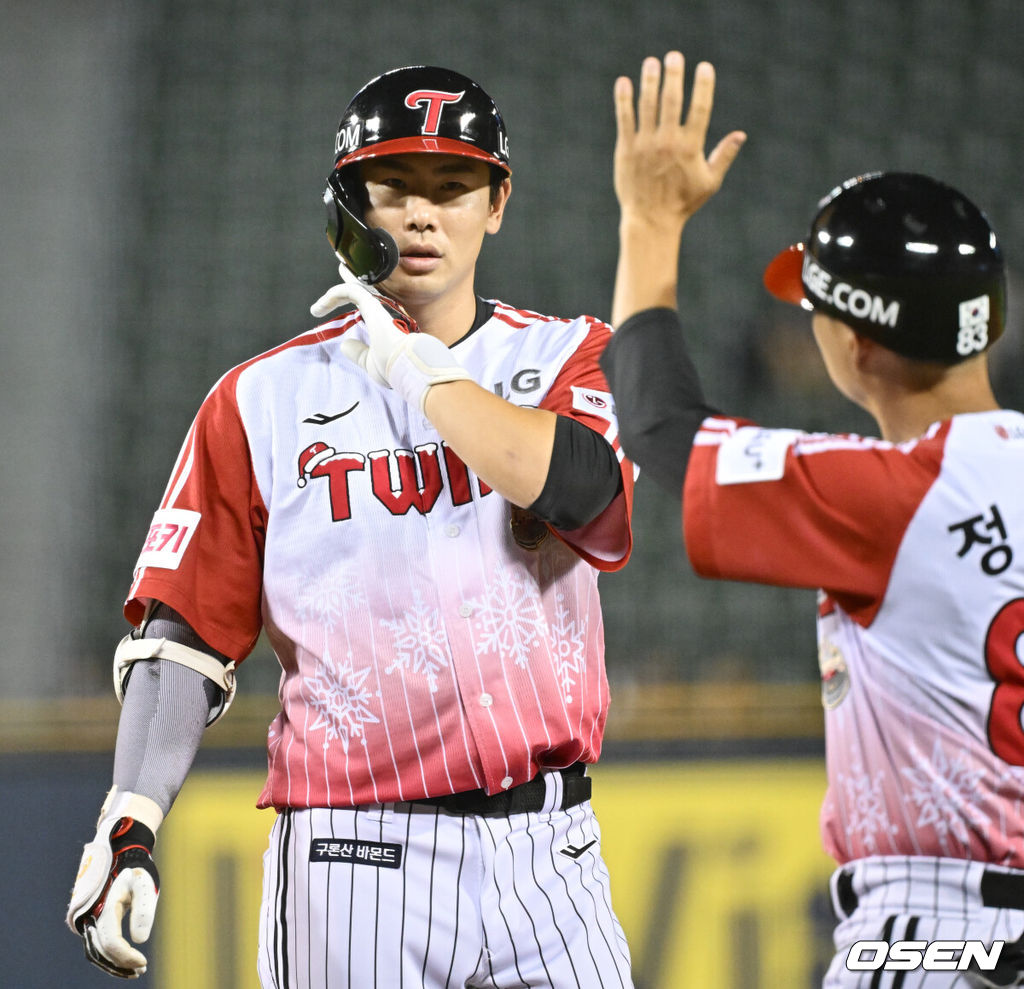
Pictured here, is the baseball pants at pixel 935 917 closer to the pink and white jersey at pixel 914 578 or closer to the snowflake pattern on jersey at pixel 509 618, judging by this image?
the pink and white jersey at pixel 914 578

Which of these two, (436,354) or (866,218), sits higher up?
(866,218)

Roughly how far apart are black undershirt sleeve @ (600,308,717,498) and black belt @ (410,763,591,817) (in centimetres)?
53

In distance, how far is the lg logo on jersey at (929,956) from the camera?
151cm

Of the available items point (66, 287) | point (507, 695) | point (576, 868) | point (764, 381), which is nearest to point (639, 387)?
point (507, 695)

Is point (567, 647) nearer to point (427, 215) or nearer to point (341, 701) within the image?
point (341, 701)

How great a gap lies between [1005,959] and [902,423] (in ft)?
2.00

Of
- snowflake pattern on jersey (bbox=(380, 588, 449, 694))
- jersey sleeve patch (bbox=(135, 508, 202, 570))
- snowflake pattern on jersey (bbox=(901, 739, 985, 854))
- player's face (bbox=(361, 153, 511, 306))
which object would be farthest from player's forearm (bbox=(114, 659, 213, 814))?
snowflake pattern on jersey (bbox=(901, 739, 985, 854))

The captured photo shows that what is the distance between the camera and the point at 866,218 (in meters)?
1.64

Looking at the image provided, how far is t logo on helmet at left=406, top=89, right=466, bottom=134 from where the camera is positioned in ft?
6.86

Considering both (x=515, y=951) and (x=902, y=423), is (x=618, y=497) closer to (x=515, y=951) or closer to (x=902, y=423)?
(x=902, y=423)

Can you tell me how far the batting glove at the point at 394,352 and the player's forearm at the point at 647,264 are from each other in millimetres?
286

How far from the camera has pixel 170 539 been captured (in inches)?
80.5

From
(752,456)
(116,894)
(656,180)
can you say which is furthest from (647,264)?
(116,894)

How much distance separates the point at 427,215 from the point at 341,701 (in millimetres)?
738
